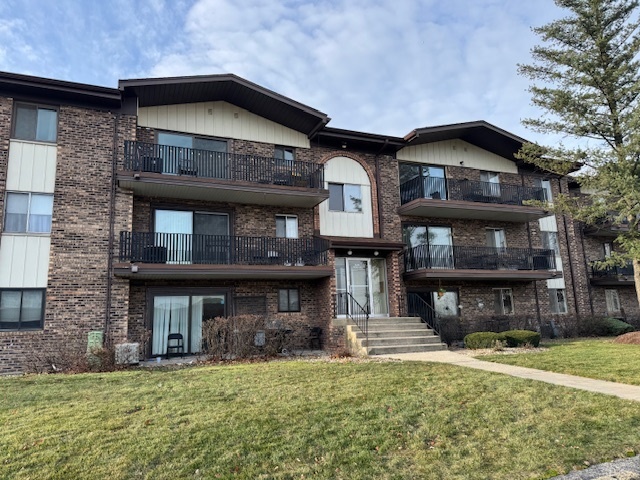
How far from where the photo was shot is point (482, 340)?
13898 mm

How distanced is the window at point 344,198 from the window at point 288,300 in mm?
3682

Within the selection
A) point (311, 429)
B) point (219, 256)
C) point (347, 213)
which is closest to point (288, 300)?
point (219, 256)

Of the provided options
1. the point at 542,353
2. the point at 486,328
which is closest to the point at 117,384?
the point at 542,353

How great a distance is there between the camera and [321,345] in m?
15.1

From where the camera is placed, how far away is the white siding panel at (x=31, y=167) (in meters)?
12.7

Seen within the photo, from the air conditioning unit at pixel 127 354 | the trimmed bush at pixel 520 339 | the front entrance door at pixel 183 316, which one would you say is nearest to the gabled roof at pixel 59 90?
the front entrance door at pixel 183 316

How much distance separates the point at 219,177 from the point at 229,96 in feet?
10.6

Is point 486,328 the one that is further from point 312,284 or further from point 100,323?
point 100,323

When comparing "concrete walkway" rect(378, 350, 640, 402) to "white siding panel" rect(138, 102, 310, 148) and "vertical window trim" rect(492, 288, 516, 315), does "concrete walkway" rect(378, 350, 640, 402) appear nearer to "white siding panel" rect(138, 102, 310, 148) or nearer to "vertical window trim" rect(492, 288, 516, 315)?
"vertical window trim" rect(492, 288, 516, 315)

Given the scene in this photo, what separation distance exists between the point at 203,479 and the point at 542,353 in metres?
10.8

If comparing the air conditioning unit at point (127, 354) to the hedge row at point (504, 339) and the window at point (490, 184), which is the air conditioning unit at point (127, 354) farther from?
the window at point (490, 184)

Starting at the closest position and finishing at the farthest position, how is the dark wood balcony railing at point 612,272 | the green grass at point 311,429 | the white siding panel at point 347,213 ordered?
the green grass at point 311,429 < the white siding panel at point 347,213 < the dark wood balcony railing at point 612,272

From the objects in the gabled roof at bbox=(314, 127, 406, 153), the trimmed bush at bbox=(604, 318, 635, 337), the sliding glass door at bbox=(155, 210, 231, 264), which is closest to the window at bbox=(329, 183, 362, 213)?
the gabled roof at bbox=(314, 127, 406, 153)

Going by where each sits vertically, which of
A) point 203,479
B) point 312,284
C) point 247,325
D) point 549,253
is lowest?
point 203,479
